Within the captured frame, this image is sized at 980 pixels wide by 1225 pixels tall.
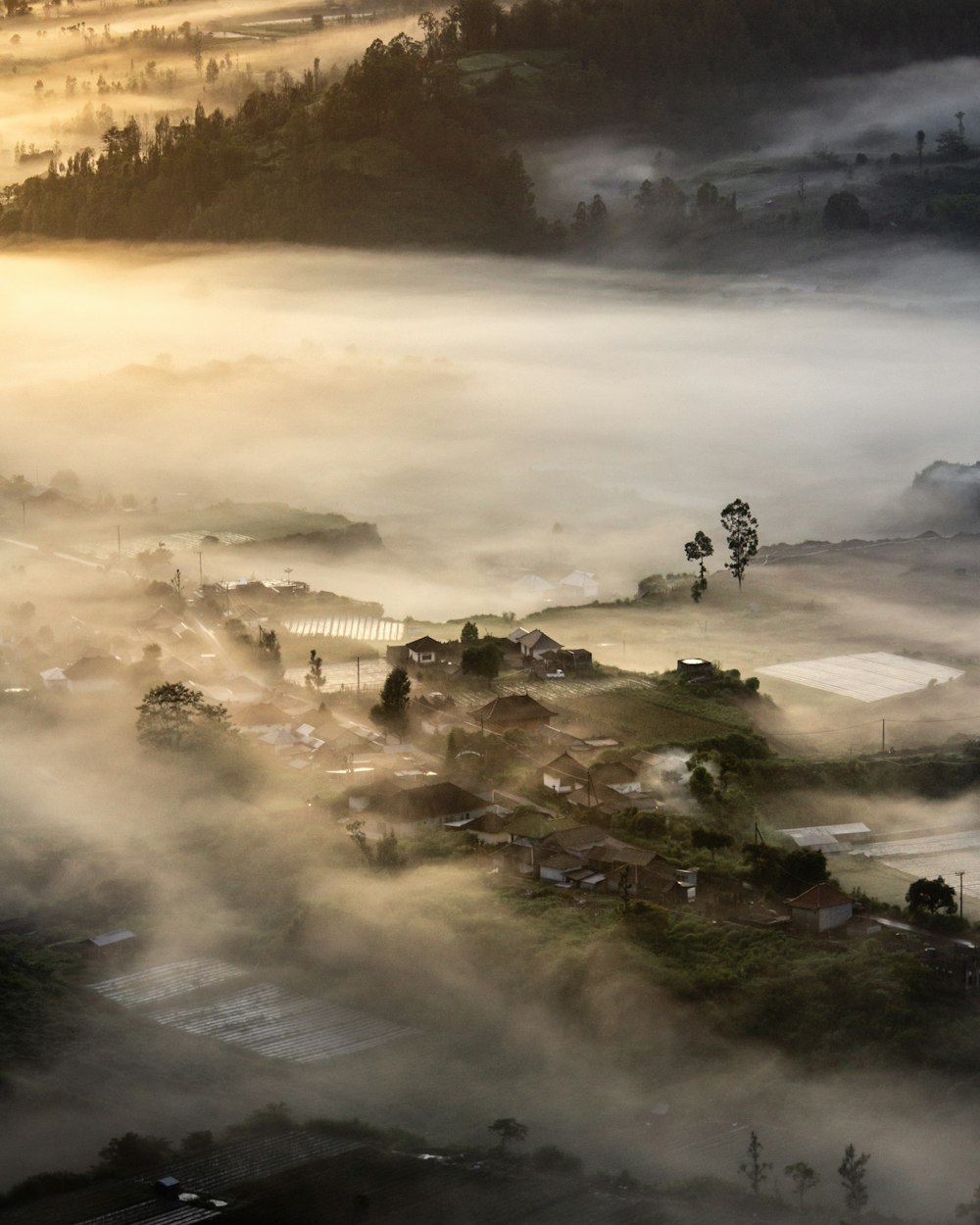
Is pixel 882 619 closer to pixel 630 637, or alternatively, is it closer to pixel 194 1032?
pixel 630 637

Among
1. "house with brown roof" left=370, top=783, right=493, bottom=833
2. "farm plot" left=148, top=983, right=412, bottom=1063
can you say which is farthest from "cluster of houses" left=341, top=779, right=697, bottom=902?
"farm plot" left=148, top=983, right=412, bottom=1063

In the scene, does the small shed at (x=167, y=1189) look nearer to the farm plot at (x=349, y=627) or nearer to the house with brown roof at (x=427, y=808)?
the house with brown roof at (x=427, y=808)

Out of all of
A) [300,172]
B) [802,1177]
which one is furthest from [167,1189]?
[300,172]

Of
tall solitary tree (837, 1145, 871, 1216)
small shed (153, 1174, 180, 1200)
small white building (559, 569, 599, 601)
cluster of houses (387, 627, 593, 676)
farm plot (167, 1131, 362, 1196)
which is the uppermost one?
cluster of houses (387, 627, 593, 676)

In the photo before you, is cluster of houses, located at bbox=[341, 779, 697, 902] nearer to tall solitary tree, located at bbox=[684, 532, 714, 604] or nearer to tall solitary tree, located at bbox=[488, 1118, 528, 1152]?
tall solitary tree, located at bbox=[488, 1118, 528, 1152]

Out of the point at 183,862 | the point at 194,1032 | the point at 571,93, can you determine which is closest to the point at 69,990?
the point at 194,1032

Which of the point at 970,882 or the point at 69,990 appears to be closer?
the point at 69,990
